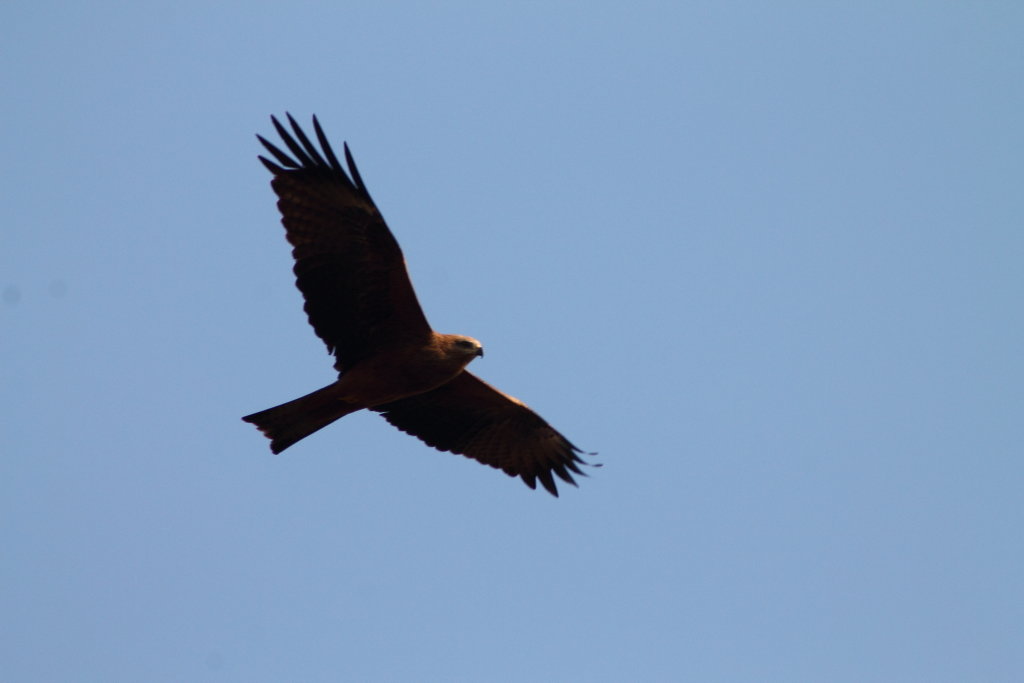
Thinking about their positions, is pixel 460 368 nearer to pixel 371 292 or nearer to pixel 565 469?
pixel 371 292

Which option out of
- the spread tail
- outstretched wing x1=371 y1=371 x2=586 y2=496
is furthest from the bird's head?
the spread tail

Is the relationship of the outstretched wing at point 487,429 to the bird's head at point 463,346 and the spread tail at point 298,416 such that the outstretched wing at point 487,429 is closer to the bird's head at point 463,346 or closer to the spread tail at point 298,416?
the bird's head at point 463,346

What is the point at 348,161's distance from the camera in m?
10.6

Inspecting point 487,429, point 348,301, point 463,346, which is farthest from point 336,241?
point 487,429

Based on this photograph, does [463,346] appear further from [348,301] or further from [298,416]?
[298,416]

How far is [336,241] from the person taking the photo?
1089 cm

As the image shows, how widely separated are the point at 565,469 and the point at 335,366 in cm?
324

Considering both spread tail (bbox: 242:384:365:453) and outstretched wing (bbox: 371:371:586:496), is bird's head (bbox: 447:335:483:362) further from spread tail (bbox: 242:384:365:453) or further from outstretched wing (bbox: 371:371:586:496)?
spread tail (bbox: 242:384:365:453)

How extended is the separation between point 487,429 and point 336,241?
3078mm

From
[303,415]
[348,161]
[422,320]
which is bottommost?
[303,415]

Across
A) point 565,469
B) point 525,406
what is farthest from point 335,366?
point 565,469

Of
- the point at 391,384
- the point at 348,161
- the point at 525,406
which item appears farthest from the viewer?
the point at 525,406

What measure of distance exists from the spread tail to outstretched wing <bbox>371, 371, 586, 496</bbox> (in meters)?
1.20

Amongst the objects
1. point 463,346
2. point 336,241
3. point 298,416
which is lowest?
point 298,416
